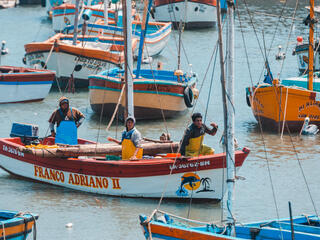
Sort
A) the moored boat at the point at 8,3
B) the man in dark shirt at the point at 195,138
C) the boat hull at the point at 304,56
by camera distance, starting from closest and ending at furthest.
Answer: the man in dark shirt at the point at 195,138 < the boat hull at the point at 304,56 < the moored boat at the point at 8,3

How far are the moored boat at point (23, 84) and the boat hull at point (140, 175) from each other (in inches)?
417

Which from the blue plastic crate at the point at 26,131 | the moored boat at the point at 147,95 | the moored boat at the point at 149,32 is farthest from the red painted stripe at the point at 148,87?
the moored boat at the point at 149,32

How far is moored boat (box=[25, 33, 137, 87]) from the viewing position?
103 ft

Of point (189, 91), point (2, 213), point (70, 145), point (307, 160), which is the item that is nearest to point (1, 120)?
point (189, 91)

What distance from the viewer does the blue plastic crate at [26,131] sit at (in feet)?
62.4

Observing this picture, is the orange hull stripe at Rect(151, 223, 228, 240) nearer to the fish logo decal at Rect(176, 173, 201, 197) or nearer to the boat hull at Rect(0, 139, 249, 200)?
the boat hull at Rect(0, 139, 249, 200)

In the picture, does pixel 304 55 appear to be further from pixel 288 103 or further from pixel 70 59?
pixel 288 103

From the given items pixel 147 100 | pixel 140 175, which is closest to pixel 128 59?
pixel 140 175

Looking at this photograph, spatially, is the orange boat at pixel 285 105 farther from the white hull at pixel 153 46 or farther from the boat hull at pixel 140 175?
the white hull at pixel 153 46

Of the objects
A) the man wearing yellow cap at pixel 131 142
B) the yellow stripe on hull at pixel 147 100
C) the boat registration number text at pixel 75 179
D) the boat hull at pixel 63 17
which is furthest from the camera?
the boat hull at pixel 63 17

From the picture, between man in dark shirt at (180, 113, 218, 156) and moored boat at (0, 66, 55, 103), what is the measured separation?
13235mm

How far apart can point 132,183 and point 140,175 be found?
1.20ft

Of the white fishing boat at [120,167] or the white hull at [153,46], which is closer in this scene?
the white fishing boat at [120,167]

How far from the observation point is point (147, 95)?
83.7ft
